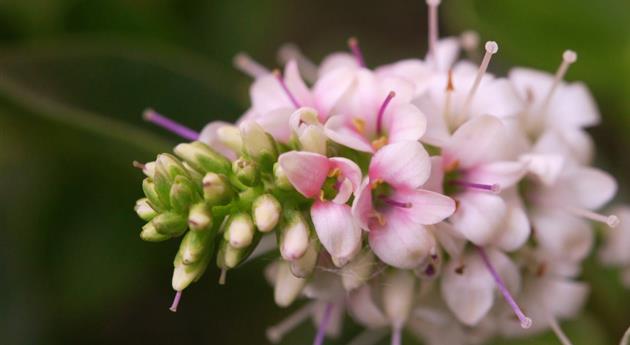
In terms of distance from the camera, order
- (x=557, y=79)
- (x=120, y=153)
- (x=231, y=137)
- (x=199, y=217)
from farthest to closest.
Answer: (x=120, y=153), (x=557, y=79), (x=231, y=137), (x=199, y=217)

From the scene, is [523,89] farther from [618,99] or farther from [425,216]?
[618,99]

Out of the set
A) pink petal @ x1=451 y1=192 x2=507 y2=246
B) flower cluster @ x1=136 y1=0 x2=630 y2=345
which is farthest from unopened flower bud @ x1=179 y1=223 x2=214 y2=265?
pink petal @ x1=451 y1=192 x2=507 y2=246

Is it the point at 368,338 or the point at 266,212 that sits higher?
the point at 266,212

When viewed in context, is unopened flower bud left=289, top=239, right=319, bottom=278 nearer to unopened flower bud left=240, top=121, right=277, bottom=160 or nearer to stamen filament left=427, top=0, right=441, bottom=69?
unopened flower bud left=240, top=121, right=277, bottom=160

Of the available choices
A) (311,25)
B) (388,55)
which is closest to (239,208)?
(388,55)

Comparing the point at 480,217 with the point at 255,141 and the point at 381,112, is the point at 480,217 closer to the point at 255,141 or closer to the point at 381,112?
the point at 381,112

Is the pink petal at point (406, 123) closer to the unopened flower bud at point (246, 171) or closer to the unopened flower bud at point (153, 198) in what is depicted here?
the unopened flower bud at point (246, 171)

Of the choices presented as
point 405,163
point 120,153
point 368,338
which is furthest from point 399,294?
point 120,153
